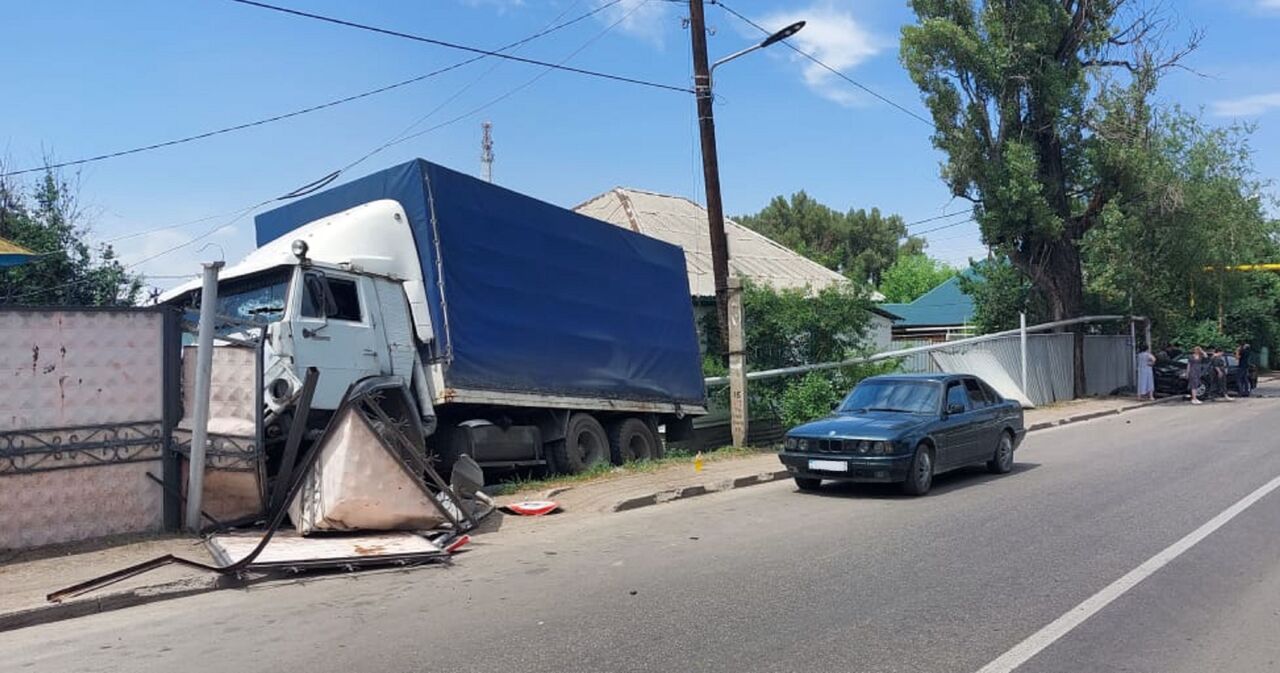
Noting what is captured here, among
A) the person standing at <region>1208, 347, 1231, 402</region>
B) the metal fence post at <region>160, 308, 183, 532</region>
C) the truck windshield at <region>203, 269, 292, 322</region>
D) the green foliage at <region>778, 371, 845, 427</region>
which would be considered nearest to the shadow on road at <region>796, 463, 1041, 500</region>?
the green foliage at <region>778, 371, 845, 427</region>

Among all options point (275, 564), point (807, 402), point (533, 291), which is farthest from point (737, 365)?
point (275, 564)

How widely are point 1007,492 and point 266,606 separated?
8364mm

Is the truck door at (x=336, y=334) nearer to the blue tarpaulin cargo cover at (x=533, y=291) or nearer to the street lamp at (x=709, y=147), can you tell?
the blue tarpaulin cargo cover at (x=533, y=291)

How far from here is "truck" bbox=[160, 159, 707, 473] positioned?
9516 millimetres

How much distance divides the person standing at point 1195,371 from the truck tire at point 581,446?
22.6 metres

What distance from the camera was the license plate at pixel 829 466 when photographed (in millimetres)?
10758

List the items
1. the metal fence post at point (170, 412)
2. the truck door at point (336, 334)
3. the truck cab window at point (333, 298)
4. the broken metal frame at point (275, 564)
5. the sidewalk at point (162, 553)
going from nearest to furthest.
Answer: the sidewalk at point (162, 553) < the broken metal frame at point (275, 564) < the metal fence post at point (170, 412) < the truck door at point (336, 334) < the truck cab window at point (333, 298)

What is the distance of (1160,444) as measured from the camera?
53.3ft

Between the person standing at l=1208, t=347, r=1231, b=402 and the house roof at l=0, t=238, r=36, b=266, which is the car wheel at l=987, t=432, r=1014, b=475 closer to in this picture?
the house roof at l=0, t=238, r=36, b=266

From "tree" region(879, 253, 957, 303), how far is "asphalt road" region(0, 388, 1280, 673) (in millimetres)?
61835

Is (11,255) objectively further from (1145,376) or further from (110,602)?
(1145,376)

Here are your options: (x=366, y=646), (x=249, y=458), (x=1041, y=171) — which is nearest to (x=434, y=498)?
(x=249, y=458)

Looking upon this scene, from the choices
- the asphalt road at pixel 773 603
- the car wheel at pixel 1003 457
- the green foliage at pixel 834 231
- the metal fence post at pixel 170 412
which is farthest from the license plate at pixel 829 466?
the green foliage at pixel 834 231

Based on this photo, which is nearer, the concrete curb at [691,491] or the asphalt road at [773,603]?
the asphalt road at [773,603]
